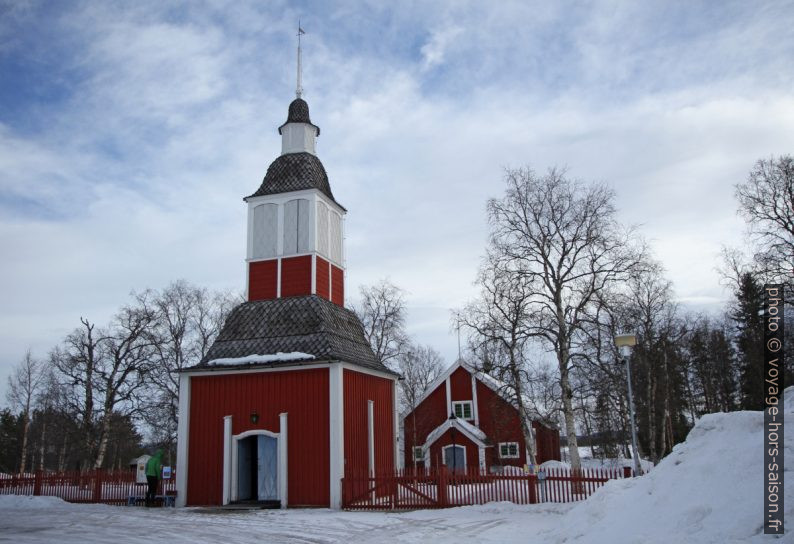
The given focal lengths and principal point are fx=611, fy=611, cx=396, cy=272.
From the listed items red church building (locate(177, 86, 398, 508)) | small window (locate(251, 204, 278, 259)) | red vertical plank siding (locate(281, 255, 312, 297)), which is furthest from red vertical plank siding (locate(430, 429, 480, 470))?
small window (locate(251, 204, 278, 259))

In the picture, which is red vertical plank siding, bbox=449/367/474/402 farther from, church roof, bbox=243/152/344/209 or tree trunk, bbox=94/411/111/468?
tree trunk, bbox=94/411/111/468

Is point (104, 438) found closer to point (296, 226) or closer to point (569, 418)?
point (296, 226)

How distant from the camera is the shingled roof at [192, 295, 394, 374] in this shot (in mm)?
19531

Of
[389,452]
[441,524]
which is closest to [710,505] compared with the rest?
[441,524]

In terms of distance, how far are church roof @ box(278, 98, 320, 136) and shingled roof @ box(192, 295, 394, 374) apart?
7.46 metres

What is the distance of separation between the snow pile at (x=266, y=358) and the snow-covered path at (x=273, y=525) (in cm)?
439

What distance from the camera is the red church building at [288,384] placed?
60.4 feet

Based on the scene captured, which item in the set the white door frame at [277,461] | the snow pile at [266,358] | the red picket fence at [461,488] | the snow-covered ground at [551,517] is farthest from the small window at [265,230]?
the snow-covered ground at [551,517]

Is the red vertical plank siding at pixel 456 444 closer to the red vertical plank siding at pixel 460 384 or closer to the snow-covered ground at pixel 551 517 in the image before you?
the red vertical plank siding at pixel 460 384

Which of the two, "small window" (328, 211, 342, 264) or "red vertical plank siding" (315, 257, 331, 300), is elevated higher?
"small window" (328, 211, 342, 264)

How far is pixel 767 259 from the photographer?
21.4 metres

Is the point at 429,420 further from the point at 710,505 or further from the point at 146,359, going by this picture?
the point at 710,505

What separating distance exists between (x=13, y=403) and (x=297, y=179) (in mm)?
35181

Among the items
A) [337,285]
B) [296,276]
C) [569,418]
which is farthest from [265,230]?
[569,418]
